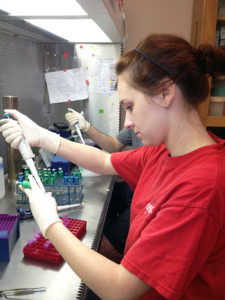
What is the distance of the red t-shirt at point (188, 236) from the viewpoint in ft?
1.96

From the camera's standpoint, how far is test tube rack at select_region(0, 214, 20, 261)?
2.59ft

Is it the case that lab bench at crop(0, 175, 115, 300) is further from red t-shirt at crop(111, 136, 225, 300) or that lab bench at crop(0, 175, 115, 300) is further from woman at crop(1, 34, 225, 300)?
red t-shirt at crop(111, 136, 225, 300)

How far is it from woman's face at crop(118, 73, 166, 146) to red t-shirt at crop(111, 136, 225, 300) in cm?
11

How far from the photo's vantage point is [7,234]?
0.79 metres

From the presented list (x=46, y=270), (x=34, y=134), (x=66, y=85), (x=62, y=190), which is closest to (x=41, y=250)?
(x=46, y=270)

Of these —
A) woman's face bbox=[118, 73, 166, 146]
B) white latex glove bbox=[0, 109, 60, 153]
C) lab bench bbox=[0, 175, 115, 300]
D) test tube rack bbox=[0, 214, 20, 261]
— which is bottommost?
lab bench bbox=[0, 175, 115, 300]

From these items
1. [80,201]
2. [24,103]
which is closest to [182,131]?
[80,201]

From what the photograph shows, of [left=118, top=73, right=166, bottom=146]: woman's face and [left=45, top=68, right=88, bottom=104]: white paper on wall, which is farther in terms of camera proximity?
[left=45, top=68, right=88, bottom=104]: white paper on wall

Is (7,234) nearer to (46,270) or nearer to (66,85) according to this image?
(46,270)

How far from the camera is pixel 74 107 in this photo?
2.06m

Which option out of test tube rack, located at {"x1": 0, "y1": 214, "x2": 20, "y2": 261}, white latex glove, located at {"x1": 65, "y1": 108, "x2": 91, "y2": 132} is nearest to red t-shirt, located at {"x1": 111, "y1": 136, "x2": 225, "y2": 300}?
test tube rack, located at {"x1": 0, "y1": 214, "x2": 20, "y2": 261}

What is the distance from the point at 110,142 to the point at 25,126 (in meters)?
0.80

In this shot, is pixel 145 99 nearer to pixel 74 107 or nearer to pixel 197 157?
pixel 197 157

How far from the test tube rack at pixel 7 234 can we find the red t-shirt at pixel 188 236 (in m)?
0.36
